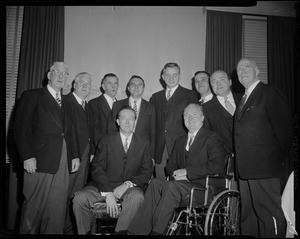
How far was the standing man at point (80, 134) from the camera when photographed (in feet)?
12.3

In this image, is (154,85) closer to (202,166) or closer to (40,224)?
(202,166)

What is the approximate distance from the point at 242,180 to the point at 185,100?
1340 mm

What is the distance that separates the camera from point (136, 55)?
224 inches

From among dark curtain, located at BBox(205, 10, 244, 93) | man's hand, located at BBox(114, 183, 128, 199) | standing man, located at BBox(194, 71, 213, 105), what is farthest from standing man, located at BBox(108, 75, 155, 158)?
dark curtain, located at BBox(205, 10, 244, 93)

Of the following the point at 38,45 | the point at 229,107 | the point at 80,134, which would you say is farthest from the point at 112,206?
the point at 38,45

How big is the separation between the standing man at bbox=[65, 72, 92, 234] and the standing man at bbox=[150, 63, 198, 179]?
95 cm

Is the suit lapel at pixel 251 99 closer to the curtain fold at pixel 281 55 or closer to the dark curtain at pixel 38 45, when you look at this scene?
the curtain fold at pixel 281 55

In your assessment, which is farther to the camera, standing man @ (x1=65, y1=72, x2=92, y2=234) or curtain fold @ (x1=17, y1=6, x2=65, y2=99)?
curtain fold @ (x1=17, y1=6, x2=65, y2=99)

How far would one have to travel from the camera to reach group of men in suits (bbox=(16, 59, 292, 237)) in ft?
9.43

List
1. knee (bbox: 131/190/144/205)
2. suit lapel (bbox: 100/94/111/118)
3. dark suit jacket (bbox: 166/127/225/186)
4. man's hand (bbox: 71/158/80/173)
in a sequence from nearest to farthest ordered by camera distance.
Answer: knee (bbox: 131/190/144/205)
dark suit jacket (bbox: 166/127/225/186)
man's hand (bbox: 71/158/80/173)
suit lapel (bbox: 100/94/111/118)

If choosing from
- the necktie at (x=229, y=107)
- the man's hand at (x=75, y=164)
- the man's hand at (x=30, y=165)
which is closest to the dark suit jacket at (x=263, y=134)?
the necktie at (x=229, y=107)

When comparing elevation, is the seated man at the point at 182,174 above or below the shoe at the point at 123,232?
above

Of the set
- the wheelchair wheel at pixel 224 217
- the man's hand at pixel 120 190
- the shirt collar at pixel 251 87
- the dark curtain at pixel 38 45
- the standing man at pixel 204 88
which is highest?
the dark curtain at pixel 38 45

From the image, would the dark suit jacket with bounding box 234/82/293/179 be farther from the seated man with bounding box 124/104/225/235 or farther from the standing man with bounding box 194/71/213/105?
the standing man with bounding box 194/71/213/105
